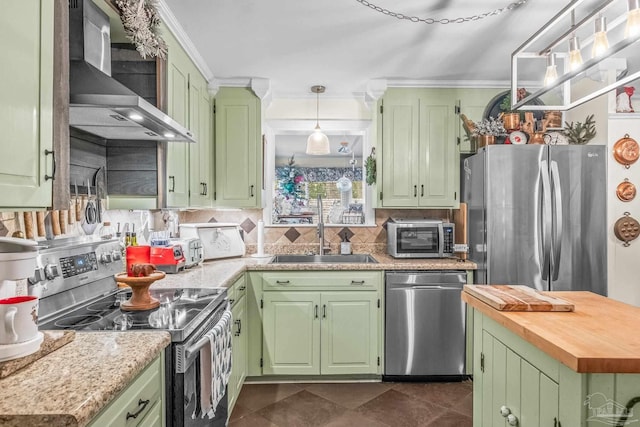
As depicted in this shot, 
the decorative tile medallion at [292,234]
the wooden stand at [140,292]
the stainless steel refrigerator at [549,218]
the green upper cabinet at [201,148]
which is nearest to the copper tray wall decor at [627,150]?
the stainless steel refrigerator at [549,218]

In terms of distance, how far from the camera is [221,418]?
1960 mm

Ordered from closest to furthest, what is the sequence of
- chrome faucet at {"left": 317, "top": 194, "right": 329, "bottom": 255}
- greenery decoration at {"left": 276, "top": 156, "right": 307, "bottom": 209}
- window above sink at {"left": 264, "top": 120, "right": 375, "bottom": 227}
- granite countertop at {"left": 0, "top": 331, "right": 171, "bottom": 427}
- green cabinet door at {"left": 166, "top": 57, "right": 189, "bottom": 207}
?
granite countertop at {"left": 0, "top": 331, "right": 171, "bottom": 427}, green cabinet door at {"left": 166, "top": 57, "right": 189, "bottom": 207}, chrome faucet at {"left": 317, "top": 194, "right": 329, "bottom": 255}, window above sink at {"left": 264, "top": 120, "right": 375, "bottom": 227}, greenery decoration at {"left": 276, "top": 156, "right": 307, "bottom": 209}

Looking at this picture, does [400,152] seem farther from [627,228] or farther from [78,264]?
[78,264]

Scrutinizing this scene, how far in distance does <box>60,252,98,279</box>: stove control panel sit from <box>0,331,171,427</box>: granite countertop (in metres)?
0.41

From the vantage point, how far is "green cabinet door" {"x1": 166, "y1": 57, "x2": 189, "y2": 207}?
2256mm

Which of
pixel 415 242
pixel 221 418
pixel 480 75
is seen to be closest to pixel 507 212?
pixel 415 242

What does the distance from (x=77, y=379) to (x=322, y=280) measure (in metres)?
2.01

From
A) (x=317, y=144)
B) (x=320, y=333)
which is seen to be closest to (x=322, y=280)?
(x=320, y=333)

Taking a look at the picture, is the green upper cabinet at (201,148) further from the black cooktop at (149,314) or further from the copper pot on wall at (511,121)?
the copper pot on wall at (511,121)

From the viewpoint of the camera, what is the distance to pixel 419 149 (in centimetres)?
327

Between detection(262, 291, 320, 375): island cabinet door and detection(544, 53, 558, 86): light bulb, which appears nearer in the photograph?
detection(544, 53, 558, 86): light bulb

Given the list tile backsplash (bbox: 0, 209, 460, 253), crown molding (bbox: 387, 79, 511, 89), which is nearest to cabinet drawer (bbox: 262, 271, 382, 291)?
tile backsplash (bbox: 0, 209, 460, 253)

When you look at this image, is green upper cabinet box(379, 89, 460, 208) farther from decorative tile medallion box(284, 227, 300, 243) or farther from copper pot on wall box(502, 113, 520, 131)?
decorative tile medallion box(284, 227, 300, 243)

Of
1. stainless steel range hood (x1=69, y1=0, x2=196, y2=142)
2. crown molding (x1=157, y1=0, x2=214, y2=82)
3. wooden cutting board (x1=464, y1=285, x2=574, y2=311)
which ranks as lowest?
wooden cutting board (x1=464, y1=285, x2=574, y2=311)
